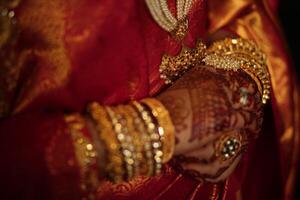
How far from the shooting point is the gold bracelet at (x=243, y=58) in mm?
662

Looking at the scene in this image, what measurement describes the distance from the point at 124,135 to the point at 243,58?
333 millimetres

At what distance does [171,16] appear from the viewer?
1.91ft

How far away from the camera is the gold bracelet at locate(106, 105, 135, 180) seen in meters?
0.48

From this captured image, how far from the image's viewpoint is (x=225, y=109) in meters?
0.54

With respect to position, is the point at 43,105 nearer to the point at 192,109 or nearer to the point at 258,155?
the point at 192,109

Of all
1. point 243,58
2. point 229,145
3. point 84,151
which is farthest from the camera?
point 243,58

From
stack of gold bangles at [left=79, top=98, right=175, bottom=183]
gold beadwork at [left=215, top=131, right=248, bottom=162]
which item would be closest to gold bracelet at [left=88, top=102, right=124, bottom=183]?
stack of gold bangles at [left=79, top=98, right=175, bottom=183]

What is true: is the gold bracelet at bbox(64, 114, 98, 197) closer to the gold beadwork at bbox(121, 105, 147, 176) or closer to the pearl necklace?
the gold beadwork at bbox(121, 105, 147, 176)

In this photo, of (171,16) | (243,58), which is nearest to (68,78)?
(171,16)

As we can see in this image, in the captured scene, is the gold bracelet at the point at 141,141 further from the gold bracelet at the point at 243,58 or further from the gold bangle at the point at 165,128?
the gold bracelet at the point at 243,58

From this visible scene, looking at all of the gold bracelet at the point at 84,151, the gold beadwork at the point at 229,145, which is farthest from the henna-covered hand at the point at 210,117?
the gold bracelet at the point at 84,151

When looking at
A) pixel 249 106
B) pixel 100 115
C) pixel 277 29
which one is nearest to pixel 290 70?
pixel 277 29

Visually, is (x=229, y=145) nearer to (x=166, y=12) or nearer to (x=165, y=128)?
(x=165, y=128)

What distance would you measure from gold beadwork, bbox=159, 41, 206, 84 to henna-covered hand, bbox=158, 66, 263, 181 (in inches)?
1.2
